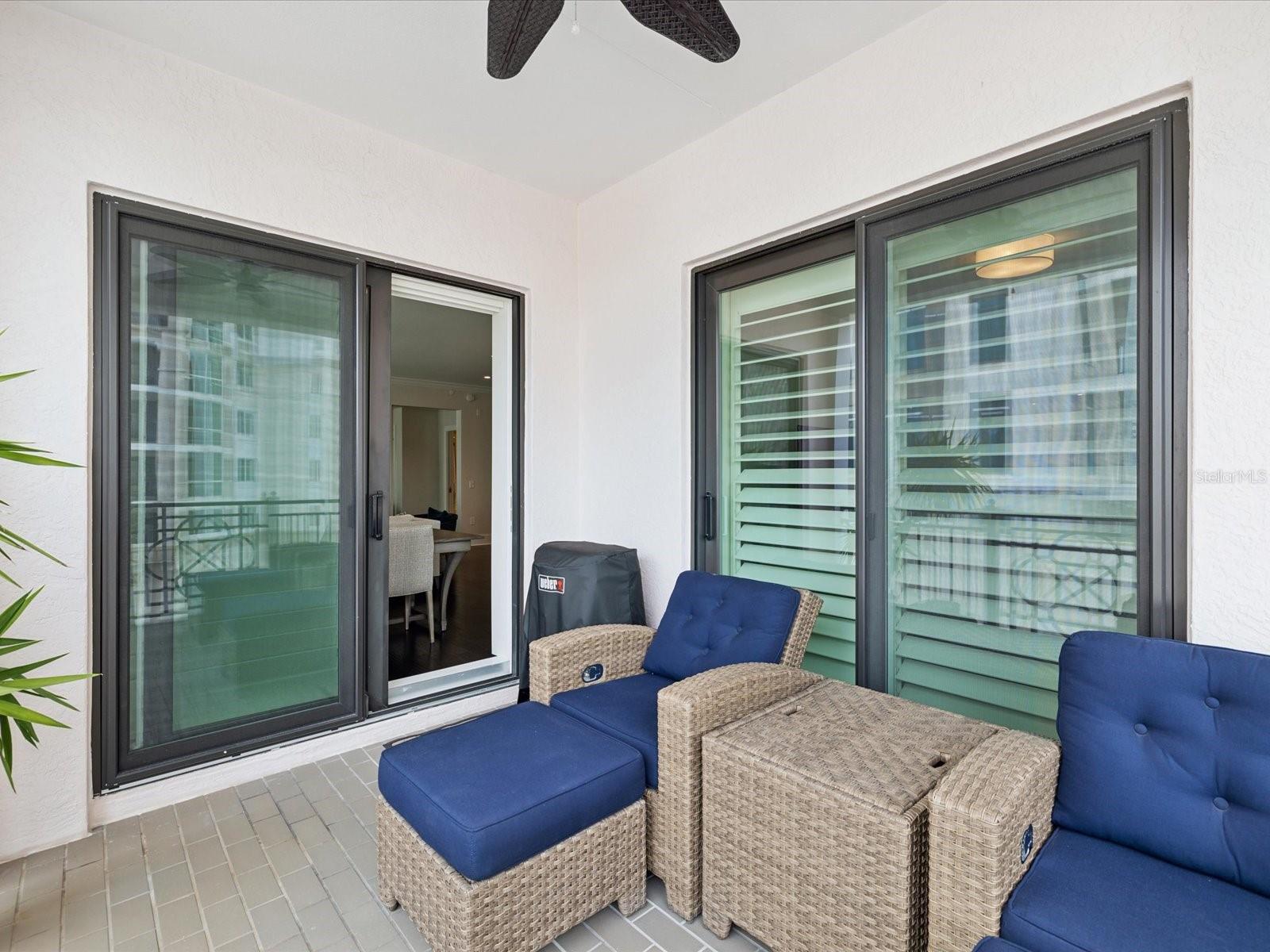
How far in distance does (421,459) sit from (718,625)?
30.1 ft

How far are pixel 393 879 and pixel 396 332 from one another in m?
5.35

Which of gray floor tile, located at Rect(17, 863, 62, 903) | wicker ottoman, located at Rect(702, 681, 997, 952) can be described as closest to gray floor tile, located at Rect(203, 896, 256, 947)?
gray floor tile, located at Rect(17, 863, 62, 903)

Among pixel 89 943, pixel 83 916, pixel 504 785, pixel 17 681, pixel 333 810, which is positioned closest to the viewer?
pixel 17 681

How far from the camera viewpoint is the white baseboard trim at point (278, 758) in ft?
7.73

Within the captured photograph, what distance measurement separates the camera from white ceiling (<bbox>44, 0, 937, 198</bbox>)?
2197 mm

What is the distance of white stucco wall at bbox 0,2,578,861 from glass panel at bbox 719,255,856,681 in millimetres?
1879

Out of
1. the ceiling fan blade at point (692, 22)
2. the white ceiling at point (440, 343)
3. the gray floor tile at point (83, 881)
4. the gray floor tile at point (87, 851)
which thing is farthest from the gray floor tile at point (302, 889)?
the white ceiling at point (440, 343)

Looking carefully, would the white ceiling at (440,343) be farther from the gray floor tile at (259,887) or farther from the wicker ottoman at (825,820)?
the wicker ottoman at (825,820)

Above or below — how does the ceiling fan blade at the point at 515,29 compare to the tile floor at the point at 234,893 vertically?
above

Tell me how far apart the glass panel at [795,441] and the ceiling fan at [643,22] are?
1095 mm

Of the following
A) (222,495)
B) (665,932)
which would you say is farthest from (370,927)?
(222,495)

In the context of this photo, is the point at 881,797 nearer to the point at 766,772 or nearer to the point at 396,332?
the point at 766,772

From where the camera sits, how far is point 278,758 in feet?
8.87

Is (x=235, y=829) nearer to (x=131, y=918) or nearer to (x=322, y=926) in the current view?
(x=131, y=918)
